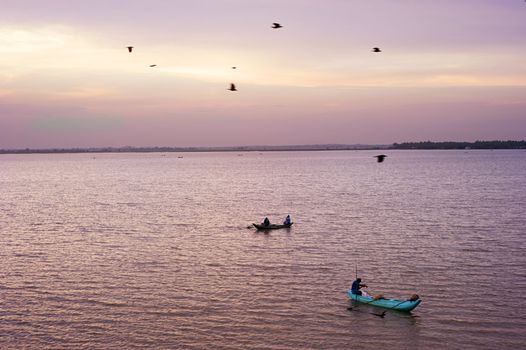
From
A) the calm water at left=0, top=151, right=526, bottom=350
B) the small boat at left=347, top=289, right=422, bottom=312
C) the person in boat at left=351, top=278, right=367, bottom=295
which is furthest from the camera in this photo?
the person in boat at left=351, top=278, right=367, bottom=295

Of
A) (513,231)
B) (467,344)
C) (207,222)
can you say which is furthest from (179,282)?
(513,231)

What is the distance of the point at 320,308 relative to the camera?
31.8m

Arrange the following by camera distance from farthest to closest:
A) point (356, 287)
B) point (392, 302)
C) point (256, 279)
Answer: point (256, 279) → point (356, 287) → point (392, 302)

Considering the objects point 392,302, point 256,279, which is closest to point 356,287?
point 392,302

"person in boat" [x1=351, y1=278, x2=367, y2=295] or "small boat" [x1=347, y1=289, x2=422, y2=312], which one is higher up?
"person in boat" [x1=351, y1=278, x2=367, y2=295]

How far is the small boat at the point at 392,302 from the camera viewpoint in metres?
30.6

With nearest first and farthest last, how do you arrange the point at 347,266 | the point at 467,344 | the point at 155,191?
1. the point at 467,344
2. the point at 347,266
3. the point at 155,191

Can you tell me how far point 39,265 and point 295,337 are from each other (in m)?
22.9

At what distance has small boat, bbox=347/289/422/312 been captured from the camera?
1204 inches

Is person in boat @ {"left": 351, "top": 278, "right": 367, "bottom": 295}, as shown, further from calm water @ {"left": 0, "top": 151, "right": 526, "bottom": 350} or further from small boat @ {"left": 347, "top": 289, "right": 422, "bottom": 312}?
calm water @ {"left": 0, "top": 151, "right": 526, "bottom": 350}

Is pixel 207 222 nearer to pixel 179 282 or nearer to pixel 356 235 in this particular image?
pixel 356 235

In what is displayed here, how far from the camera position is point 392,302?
31375 mm

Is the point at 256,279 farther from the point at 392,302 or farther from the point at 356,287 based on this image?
the point at 392,302

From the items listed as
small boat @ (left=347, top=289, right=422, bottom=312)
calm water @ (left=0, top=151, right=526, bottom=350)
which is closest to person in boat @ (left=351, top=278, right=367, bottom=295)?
small boat @ (left=347, top=289, right=422, bottom=312)
